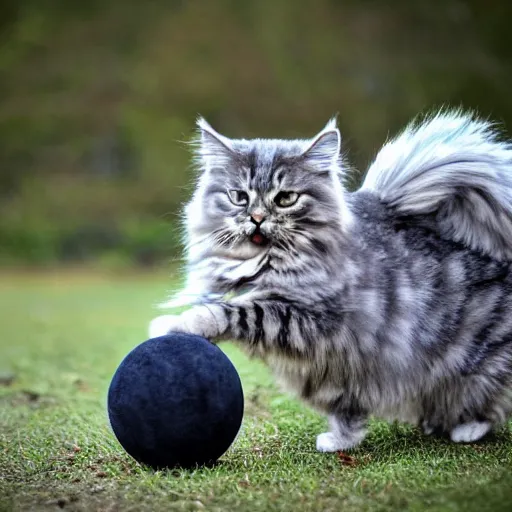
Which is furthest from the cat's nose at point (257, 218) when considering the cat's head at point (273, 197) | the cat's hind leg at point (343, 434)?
the cat's hind leg at point (343, 434)

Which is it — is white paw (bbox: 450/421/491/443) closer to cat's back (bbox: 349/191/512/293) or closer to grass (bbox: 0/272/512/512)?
grass (bbox: 0/272/512/512)

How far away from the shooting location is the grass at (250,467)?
2.60 metres

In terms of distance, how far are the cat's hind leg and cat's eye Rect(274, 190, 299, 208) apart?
98cm

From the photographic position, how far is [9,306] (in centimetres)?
1067

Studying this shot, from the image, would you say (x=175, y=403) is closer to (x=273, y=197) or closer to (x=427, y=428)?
(x=273, y=197)

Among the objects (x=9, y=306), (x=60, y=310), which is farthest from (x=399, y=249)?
(x=9, y=306)

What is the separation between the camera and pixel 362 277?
3312 millimetres

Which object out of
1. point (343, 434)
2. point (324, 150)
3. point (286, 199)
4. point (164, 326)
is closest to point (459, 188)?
point (324, 150)

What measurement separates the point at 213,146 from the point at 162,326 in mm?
918

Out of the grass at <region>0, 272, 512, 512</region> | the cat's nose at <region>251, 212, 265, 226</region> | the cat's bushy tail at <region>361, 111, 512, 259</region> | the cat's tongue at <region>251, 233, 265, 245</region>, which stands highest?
the cat's bushy tail at <region>361, 111, 512, 259</region>

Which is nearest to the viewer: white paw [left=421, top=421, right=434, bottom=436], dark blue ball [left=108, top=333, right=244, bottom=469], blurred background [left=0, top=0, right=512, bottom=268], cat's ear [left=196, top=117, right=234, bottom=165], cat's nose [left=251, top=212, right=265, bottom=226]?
dark blue ball [left=108, top=333, right=244, bottom=469]

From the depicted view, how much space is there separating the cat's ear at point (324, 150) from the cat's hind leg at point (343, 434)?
113 centimetres

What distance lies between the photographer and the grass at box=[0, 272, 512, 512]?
260 centimetres

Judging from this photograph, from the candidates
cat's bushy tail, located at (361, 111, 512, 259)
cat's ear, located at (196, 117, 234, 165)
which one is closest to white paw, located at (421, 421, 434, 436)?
cat's bushy tail, located at (361, 111, 512, 259)
